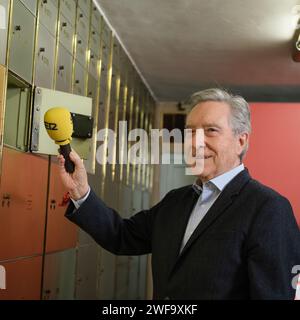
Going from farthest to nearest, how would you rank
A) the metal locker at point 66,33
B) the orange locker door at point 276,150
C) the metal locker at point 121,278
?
1. the metal locker at point 121,278
2. the orange locker door at point 276,150
3. the metal locker at point 66,33

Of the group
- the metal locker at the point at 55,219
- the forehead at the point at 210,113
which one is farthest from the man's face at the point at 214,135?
the metal locker at the point at 55,219

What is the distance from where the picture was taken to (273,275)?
1.26m

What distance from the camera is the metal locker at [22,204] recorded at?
78.0 inches

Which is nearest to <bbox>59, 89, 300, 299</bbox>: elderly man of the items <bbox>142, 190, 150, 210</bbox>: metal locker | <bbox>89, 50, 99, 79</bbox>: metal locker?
<bbox>89, 50, 99, 79</bbox>: metal locker

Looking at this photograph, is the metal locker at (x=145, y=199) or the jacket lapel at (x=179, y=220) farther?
the metal locker at (x=145, y=199)

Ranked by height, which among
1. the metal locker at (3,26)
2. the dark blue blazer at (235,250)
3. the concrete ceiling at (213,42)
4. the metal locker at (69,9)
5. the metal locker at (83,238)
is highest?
the concrete ceiling at (213,42)

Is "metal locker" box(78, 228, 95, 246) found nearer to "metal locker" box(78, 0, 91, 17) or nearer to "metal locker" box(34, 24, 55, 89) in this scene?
"metal locker" box(34, 24, 55, 89)

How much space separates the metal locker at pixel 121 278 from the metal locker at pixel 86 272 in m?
0.80

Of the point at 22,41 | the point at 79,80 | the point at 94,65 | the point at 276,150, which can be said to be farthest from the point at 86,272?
the point at 22,41

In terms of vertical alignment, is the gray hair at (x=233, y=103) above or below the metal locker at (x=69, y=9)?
below

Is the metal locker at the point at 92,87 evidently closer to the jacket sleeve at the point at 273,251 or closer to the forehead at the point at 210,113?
the forehead at the point at 210,113

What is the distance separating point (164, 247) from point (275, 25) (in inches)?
98.1

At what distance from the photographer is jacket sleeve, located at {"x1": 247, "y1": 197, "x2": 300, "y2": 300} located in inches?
49.5

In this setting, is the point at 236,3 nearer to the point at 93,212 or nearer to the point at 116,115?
the point at 116,115
